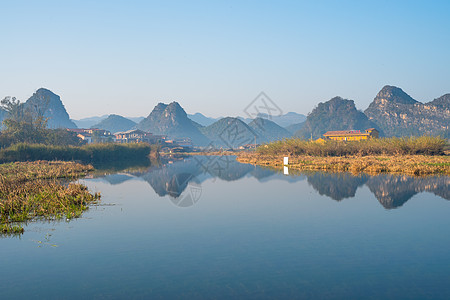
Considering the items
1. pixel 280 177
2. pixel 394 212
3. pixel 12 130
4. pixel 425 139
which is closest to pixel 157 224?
pixel 394 212

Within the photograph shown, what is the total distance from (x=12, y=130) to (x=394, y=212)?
61692mm

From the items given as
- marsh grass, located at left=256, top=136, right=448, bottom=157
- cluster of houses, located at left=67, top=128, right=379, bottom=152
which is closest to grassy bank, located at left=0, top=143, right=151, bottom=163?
marsh grass, located at left=256, top=136, right=448, bottom=157

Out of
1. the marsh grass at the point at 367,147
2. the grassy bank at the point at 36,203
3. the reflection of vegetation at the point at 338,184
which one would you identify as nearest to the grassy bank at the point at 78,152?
the marsh grass at the point at 367,147

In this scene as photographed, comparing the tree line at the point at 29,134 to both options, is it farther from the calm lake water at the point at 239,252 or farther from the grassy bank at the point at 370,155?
the calm lake water at the point at 239,252

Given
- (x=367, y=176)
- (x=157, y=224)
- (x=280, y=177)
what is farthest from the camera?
(x=280, y=177)

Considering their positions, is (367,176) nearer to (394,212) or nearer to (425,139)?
(394,212)

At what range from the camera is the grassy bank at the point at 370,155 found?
37000mm

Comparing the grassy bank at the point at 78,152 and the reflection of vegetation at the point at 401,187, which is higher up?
the grassy bank at the point at 78,152

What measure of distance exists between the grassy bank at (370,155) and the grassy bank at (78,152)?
86.2 ft

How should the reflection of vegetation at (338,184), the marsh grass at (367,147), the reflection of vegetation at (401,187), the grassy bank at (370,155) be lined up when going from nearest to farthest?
the reflection of vegetation at (401,187)
the reflection of vegetation at (338,184)
the grassy bank at (370,155)
the marsh grass at (367,147)

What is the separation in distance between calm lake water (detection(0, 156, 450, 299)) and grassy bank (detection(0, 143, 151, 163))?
3122cm

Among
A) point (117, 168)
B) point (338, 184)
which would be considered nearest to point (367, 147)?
point (338, 184)

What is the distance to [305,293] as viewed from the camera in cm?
870

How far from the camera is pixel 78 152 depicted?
Answer: 191 feet
